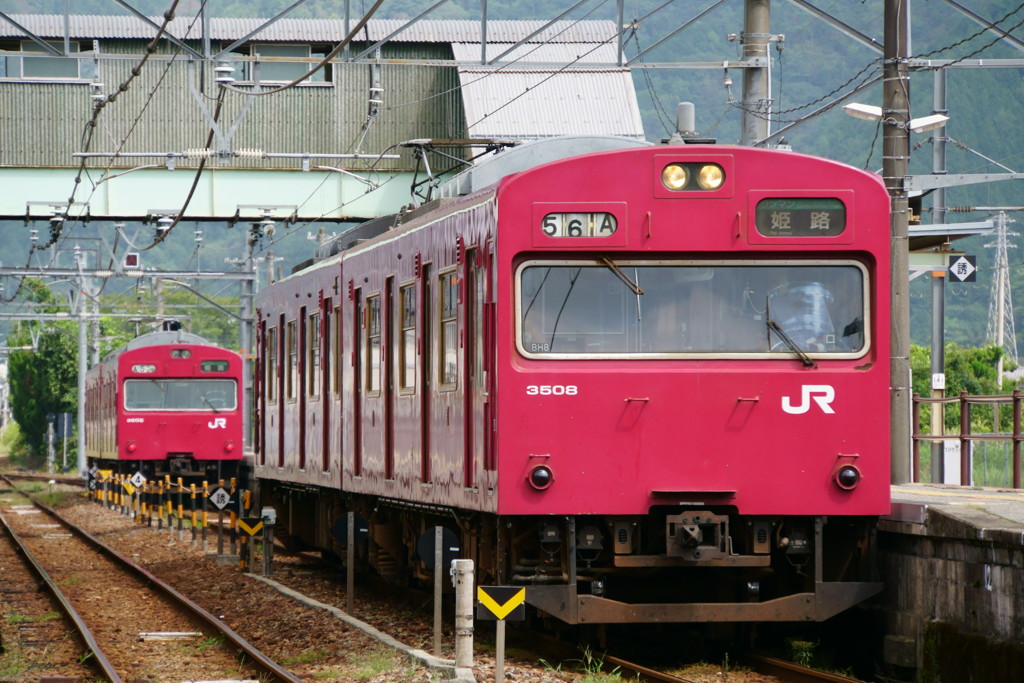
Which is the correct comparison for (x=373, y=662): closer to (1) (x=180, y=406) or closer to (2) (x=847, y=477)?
(2) (x=847, y=477)

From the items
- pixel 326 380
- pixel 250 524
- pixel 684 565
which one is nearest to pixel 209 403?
pixel 250 524

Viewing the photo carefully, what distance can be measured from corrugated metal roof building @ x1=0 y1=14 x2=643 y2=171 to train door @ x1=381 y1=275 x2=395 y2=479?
51.5 ft

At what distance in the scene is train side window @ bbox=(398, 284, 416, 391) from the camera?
1259cm

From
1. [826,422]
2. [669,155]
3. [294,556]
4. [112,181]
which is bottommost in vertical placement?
[294,556]

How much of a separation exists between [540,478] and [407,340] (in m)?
3.11

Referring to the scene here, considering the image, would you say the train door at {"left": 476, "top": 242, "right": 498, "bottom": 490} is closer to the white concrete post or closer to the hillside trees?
the white concrete post

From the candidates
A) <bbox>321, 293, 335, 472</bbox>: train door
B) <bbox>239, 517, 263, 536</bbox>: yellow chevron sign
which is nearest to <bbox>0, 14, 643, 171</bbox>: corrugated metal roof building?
<bbox>239, 517, 263, 536</bbox>: yellow chevron sign

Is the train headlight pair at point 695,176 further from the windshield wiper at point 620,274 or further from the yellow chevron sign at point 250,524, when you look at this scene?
the yellow chevron sign at point 250,524

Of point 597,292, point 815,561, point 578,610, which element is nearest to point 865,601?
point 815,561

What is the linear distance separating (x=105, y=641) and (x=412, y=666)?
3978mm

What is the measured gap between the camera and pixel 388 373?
13320 mm

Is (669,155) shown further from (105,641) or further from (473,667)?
(105,641)

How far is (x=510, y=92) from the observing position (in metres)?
29.9

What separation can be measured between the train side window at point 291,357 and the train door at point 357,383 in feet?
10.2
